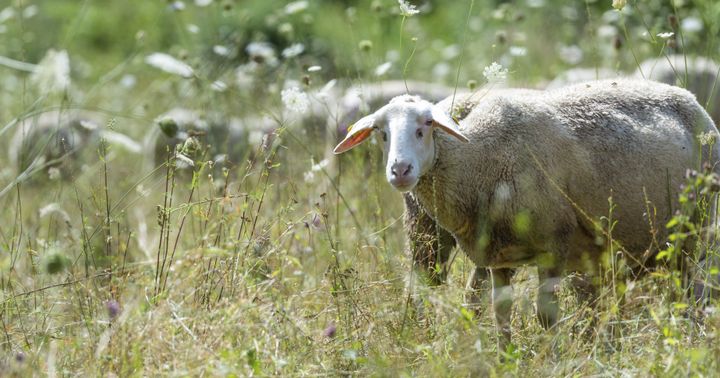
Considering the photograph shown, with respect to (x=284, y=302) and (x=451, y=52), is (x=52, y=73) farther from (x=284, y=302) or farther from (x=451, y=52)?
(x=451, y=52)

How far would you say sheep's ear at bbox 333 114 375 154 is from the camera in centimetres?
462

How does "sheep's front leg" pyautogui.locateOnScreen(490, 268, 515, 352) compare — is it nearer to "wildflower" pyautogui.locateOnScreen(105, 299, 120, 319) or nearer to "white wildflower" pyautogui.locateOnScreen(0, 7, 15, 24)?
"wildflower" pyautogui.locateOnScreen(105, 299, 120, 319)

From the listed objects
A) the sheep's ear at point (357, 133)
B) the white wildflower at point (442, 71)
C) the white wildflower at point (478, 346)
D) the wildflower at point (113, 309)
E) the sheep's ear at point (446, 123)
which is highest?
the sheep's ear at point (446, 123)

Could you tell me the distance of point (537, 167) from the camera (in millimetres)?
4711

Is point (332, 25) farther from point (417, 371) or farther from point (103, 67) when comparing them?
point (417, 371)

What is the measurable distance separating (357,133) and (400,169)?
0.46m

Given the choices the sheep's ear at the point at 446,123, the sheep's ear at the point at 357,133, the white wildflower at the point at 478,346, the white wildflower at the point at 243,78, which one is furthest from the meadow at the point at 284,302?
the white wildflower at the point at 243,78

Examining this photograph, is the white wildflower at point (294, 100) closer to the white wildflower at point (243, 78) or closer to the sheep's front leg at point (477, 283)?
the sheep's front leg at point (477, 283)

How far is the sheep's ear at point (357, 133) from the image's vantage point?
4617mm

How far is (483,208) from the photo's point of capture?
15.5ft

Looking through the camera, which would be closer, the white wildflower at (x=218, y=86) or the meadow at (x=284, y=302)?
the meadow at (x=284, y=302)

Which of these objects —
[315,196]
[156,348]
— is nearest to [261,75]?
[315,196]

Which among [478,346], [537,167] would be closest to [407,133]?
[537,167]

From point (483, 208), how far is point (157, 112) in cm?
543
